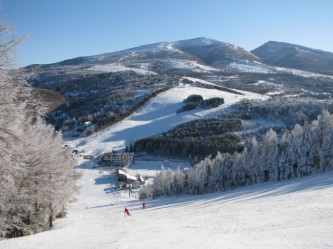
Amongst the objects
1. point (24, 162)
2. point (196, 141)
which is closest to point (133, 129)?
point (196, 141)

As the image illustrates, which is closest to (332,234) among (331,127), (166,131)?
(331,127)

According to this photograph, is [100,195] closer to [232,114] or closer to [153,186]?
[153,186]

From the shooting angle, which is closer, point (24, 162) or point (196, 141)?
point (24, 162)

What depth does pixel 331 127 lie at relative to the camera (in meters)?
62.4

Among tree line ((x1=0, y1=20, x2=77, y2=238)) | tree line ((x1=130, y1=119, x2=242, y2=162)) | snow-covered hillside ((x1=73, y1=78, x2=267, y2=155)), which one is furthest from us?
snow-covered hillside ((x1=73, y1=78, x2=267, y2=155))

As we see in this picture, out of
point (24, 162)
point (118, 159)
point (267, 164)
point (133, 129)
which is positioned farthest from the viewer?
point (133, 129)

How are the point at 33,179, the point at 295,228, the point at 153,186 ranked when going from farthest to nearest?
1. the point at 153,186
2. the point at 33,179
3. the point at 295,228

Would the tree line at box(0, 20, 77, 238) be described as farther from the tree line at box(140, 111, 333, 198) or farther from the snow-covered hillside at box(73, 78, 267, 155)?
the snow-covered hillside at box(73, 78, 267, 155)

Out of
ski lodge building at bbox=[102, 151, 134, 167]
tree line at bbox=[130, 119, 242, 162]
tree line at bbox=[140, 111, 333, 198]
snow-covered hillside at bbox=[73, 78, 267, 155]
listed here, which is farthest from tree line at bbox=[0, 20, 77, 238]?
snow-covered hillside at bbox=[73, 78, 267, 155]

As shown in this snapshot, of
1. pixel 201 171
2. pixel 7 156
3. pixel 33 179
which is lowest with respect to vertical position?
pixel 201 171

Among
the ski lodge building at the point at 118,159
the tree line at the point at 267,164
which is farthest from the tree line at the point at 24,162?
the ski lodge building at the point at 118,159

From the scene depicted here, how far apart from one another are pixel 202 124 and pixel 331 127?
104 metres

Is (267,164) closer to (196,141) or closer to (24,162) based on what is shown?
(24,162)

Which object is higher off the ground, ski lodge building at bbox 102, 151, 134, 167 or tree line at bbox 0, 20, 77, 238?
tree line at bbox 0, 20, 77, 238
